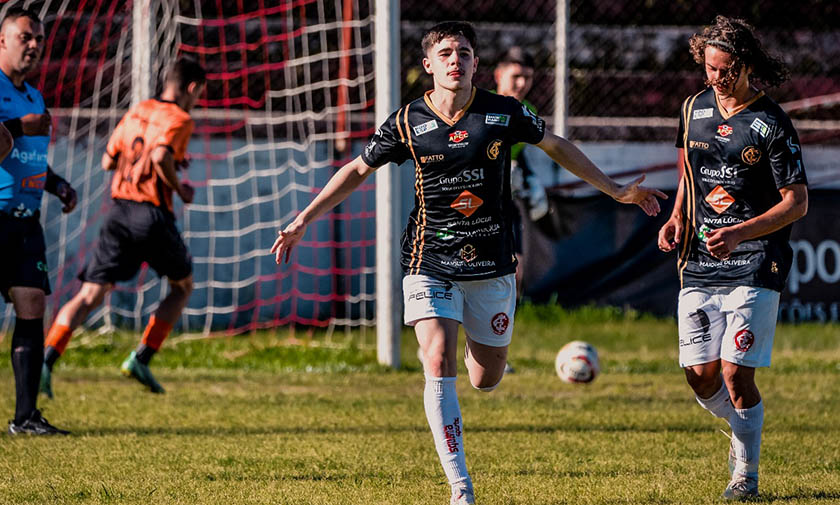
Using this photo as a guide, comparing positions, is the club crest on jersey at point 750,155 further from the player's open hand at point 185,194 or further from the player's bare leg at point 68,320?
the player's bare leg at point 68,320

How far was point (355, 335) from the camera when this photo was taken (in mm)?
11969

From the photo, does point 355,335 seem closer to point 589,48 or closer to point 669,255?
point 669,255

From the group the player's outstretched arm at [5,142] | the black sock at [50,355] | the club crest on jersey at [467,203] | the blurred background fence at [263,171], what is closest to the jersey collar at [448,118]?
the club crest on jersey at [467,203]

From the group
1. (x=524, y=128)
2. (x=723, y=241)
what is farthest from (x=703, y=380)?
(x=524, y=128)

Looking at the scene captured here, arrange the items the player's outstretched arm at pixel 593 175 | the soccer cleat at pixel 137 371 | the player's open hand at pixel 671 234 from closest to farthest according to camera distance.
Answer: the player's outstretched arm at pixel 593 175
the player's open hand at pixel 671 234
the soccer cleat at pixel 137 371

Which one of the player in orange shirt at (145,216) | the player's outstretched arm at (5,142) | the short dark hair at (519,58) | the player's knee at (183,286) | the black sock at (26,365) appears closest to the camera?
the player's outstretched arm at (5,142)

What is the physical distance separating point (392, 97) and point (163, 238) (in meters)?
2.12

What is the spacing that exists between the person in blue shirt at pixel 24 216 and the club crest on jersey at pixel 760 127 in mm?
3614

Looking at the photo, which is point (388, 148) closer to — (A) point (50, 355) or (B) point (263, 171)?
(A) point (50, 355)

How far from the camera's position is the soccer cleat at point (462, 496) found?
468 cm

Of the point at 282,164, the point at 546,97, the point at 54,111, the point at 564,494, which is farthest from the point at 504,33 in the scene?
the point at 564,494

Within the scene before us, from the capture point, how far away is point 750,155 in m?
5.13

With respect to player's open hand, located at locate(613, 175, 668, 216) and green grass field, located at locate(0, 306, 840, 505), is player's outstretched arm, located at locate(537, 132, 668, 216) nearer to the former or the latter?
player's open hand, located at locate(613, 175, 668, 216)

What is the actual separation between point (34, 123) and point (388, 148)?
2189 millimetres
